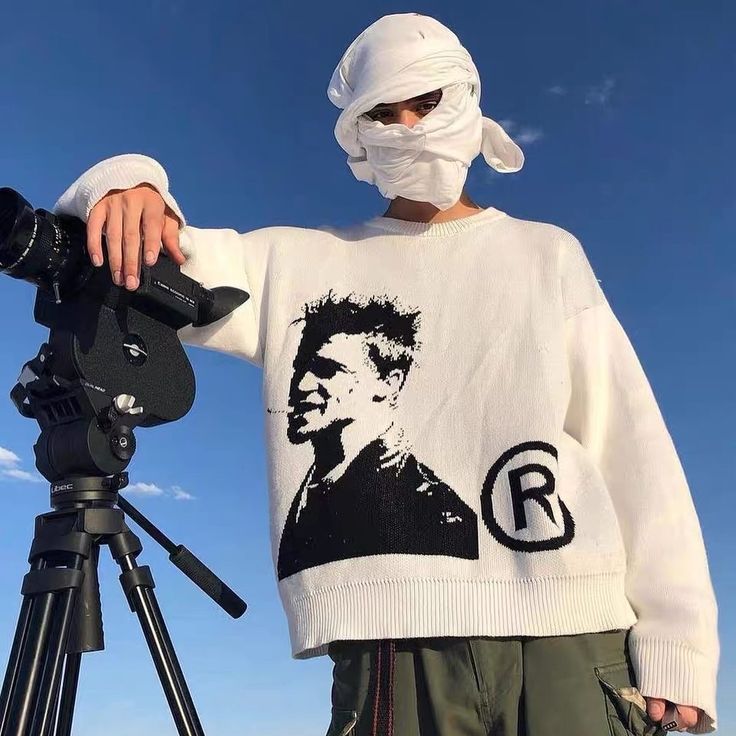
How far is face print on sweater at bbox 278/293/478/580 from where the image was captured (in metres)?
2.13

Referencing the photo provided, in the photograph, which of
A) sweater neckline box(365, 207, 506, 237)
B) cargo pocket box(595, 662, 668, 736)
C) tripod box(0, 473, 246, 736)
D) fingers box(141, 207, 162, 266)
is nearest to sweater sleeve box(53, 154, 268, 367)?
fingers box(141, 207, 162, 266)

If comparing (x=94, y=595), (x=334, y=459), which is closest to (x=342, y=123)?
(x=334, y=459)

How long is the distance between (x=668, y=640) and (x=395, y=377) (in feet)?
3.19

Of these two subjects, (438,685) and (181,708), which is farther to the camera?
(438,685)

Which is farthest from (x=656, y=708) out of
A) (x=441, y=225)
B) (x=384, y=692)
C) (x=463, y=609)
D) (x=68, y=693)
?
(x=441, y=225)

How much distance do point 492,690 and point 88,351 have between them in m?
1.22

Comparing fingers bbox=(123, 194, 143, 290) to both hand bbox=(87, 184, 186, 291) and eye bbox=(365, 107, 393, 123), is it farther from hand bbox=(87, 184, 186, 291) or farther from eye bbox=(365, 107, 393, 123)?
eye bbox=(365, 107, 393, 123)

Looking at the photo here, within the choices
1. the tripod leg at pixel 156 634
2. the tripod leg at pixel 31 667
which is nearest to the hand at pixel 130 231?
the tripod leg at pixel 156 634

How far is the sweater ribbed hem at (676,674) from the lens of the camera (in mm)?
2018

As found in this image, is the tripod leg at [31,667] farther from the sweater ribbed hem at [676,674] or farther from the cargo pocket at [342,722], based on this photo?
the sweater ribbed hem at [676,674]

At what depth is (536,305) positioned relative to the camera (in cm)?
238

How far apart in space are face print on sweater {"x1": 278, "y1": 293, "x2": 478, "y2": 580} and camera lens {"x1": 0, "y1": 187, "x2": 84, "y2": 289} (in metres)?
0.73

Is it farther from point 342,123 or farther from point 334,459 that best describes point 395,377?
point 342,123

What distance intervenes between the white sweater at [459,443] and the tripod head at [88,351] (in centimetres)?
19
